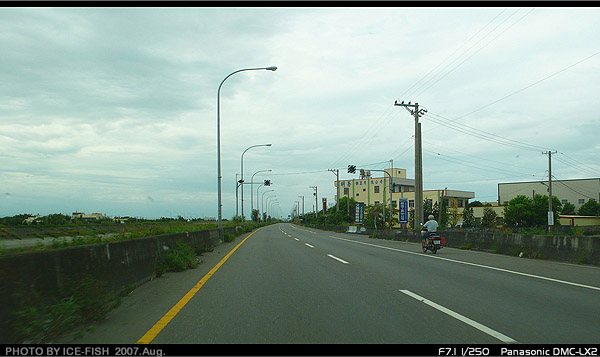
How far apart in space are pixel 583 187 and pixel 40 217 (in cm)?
11872

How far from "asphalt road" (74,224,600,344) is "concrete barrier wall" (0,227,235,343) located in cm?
53

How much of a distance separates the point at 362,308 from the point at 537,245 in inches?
499

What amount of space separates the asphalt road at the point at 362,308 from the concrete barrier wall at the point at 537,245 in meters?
2.78

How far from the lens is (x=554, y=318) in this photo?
6195 mm

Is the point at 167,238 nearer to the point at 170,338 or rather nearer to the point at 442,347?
the point at 170,338

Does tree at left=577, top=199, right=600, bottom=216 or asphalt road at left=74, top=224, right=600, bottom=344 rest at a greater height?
asphalt road at left=74, top=224, right=600, bottom=344

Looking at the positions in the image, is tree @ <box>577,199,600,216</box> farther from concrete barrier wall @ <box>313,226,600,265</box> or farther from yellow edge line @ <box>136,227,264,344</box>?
yellow edge line @ <box>136,227,264,344</box>

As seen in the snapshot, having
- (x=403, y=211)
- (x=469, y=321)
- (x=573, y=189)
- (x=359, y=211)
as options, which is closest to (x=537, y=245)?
(x=469, y=321)

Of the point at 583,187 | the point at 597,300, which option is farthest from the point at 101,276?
the point at 583,187

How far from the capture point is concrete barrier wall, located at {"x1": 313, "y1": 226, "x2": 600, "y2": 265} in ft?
46.3

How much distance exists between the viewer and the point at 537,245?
16625 mm

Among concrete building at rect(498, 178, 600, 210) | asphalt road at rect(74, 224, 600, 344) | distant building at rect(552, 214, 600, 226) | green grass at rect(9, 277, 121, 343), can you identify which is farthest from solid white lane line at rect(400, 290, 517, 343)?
concrete building at rect(498, 178, 600, 210)

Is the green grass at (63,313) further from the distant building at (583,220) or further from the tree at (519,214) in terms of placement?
the tree at (519,214)

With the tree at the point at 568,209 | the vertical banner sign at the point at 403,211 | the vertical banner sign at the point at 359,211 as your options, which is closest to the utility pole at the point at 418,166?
the vertical banner sign at the point at 403,211
